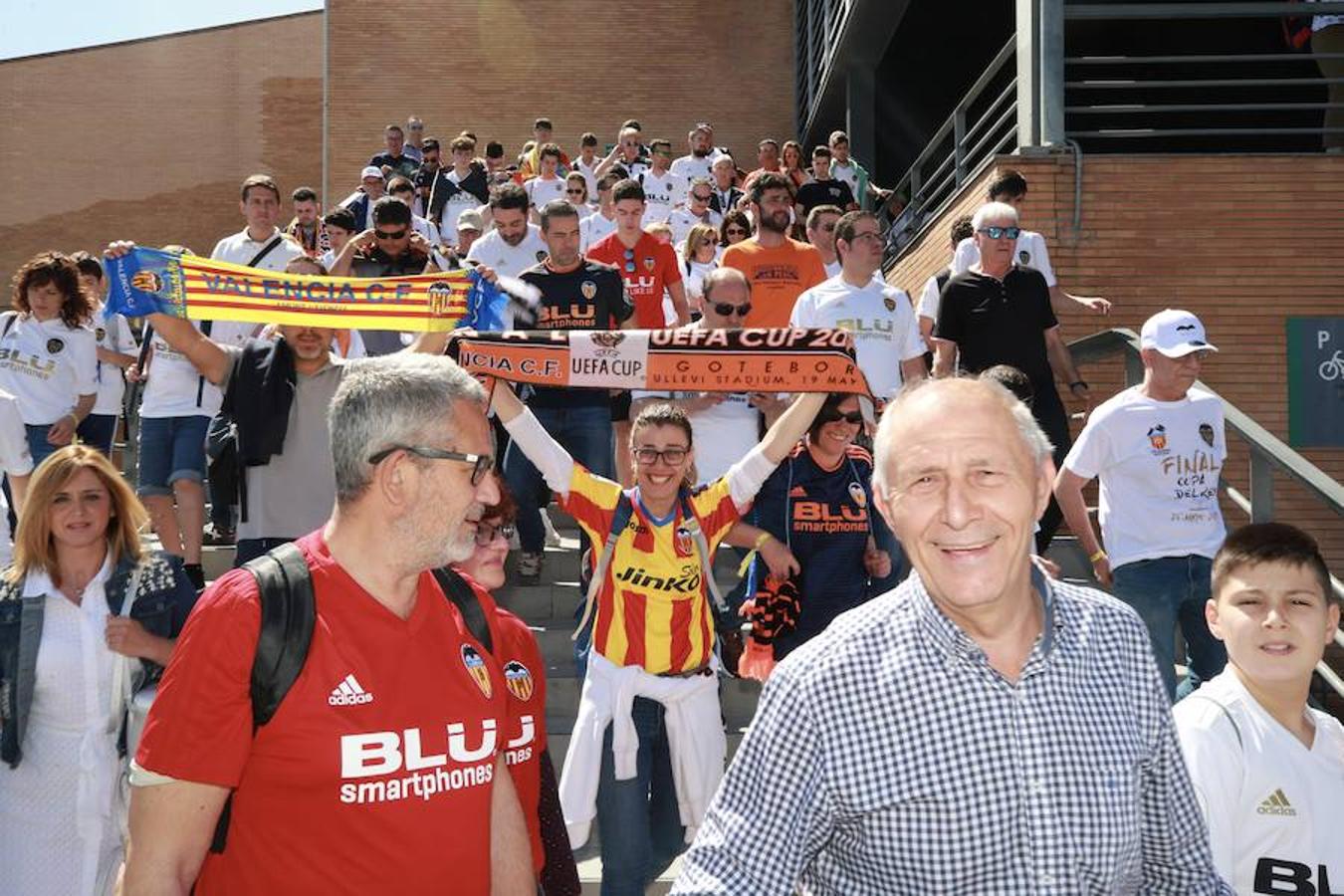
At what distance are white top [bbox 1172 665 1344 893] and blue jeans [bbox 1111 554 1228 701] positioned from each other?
276 cm

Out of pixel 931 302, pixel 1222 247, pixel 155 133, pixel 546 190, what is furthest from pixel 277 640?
pixel 155 133

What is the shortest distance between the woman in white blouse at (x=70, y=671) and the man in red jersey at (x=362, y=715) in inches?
86.0

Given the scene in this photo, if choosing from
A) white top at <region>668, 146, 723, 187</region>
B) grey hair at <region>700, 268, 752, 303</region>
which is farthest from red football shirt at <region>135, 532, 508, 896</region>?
white top at <region>668, 146, 723, 187</region>

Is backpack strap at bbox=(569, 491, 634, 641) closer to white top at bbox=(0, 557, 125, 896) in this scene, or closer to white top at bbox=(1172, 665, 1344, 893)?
white top at bbox=(0, 557, 125, 896)

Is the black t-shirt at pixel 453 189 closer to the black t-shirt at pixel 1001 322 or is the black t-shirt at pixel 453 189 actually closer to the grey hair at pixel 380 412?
the black t-shirt at pixel 1001 322

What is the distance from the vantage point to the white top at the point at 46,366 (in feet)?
28.4

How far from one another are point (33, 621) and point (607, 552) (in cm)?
205

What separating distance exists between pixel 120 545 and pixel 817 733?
3.49 meters

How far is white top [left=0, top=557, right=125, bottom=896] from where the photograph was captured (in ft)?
15.4

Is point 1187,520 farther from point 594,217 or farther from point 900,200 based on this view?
point 900,200

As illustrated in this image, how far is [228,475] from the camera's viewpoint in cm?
655

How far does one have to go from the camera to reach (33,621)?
4758 mm

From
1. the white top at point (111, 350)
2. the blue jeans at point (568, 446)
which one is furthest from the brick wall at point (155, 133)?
the blue jeans at point (568, 446)

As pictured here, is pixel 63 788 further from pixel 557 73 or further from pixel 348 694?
pixel 557 73
